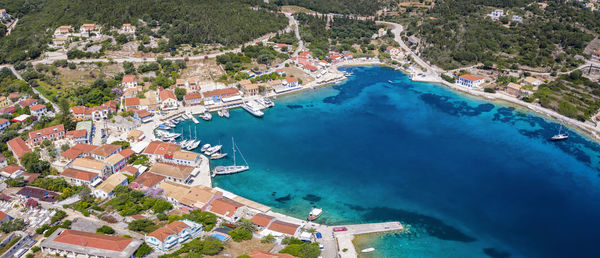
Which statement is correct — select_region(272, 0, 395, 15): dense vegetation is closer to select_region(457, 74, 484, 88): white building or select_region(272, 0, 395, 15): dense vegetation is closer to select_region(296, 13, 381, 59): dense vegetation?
select_region(296, 13, 381, 59): dense vegetation

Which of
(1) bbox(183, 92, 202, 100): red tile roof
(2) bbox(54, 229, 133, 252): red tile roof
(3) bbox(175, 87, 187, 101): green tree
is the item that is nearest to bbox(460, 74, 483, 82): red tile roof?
(1) bbox(183, 92, 202, 100): red tile roof

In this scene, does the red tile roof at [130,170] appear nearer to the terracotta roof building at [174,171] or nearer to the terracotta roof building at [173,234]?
the terracotta roof building at [174,171]

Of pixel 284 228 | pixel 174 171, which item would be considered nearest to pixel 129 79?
pixel 174 171

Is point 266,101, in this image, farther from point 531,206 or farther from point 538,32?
point 538,32

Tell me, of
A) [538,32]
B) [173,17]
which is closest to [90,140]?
[173,17]

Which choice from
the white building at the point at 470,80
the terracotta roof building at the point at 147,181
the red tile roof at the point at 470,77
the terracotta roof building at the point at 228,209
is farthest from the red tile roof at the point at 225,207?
the red tile roof at the point at 470,77

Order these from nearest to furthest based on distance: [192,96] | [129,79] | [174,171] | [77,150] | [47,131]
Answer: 1. [174,171]
2. [77,150]
3. [47,131]
4. [192,96]
5. [129,79]

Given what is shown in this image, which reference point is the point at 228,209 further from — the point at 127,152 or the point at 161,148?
the point at 127,152
